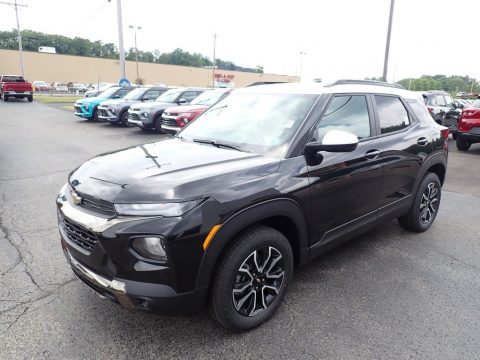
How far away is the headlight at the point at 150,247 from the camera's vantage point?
7.16ft

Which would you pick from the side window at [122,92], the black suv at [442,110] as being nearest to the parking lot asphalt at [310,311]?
the black suv at [442,110]

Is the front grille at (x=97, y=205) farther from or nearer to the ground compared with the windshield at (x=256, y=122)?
nearer to the ground

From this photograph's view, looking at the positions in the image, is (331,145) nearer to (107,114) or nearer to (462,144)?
(462,144)

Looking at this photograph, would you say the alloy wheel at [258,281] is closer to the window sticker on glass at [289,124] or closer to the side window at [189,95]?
the window sticker on glass at [289,124]

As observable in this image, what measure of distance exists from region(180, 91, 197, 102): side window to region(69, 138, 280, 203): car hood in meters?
11.9

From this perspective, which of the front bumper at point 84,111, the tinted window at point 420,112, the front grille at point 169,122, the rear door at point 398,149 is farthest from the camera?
the front bumper at point 84,111

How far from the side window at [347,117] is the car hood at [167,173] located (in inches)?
28.1

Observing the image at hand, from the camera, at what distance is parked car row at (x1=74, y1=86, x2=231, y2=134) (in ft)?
39.4

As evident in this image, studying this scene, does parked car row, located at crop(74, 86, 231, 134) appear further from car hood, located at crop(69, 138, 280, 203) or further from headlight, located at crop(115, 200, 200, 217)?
headlight, located at crop(115, 200, 200, 217)

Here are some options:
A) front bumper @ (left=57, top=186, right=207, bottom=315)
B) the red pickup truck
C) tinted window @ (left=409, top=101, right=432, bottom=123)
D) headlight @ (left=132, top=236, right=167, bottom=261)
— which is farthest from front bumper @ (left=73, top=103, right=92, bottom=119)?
the red pickup truck

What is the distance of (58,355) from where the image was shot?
2434mm

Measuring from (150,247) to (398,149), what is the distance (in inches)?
111

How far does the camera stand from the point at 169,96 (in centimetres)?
1462

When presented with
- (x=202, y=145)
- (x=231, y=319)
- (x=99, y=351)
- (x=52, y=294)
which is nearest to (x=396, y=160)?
(x=202, y=145)
